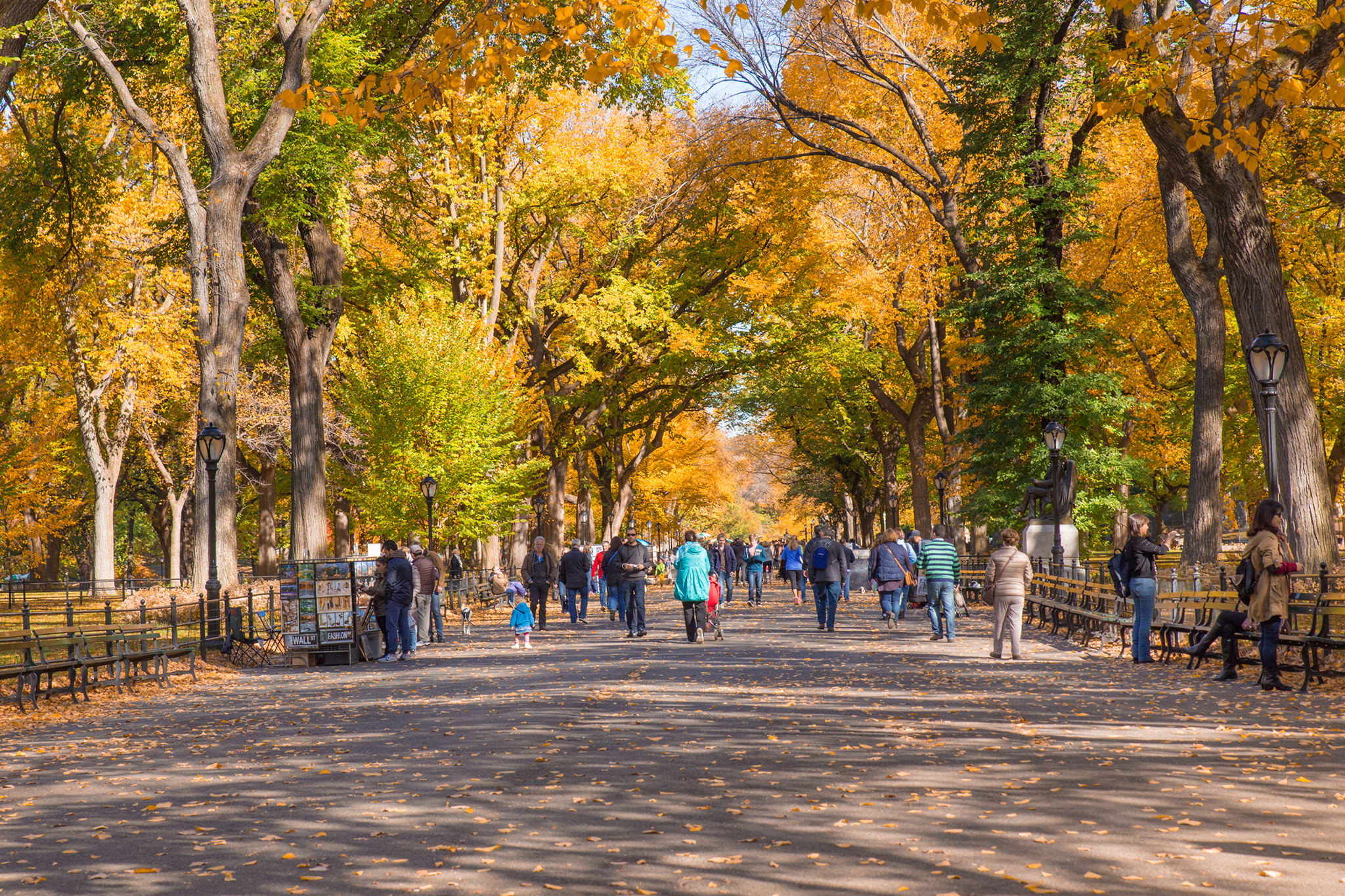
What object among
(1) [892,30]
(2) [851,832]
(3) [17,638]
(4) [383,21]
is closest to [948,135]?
(1) [892,30]

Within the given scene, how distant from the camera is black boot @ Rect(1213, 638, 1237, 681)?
13.5m

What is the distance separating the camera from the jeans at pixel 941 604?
1989 cm

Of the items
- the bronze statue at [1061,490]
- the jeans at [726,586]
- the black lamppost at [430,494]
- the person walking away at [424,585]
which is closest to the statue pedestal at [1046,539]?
the bronze statue at [1061,490]

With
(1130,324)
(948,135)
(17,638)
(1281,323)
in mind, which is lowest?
(17,638)

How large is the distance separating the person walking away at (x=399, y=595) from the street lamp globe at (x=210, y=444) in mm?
3470

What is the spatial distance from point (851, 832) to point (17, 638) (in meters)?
10.9

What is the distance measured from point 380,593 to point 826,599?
7.78m

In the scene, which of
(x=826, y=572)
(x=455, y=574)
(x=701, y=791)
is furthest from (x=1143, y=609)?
(x=455, y=574)

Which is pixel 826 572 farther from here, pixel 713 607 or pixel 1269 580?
pixel 1269 580

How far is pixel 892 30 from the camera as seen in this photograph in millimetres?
30641

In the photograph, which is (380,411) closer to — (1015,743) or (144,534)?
(1015,743)

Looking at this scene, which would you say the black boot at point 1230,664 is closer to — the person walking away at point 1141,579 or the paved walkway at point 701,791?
the paved walkway at point 701,791

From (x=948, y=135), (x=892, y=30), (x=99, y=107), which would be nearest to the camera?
(x=99, y=107)

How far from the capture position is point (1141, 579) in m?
15.7
